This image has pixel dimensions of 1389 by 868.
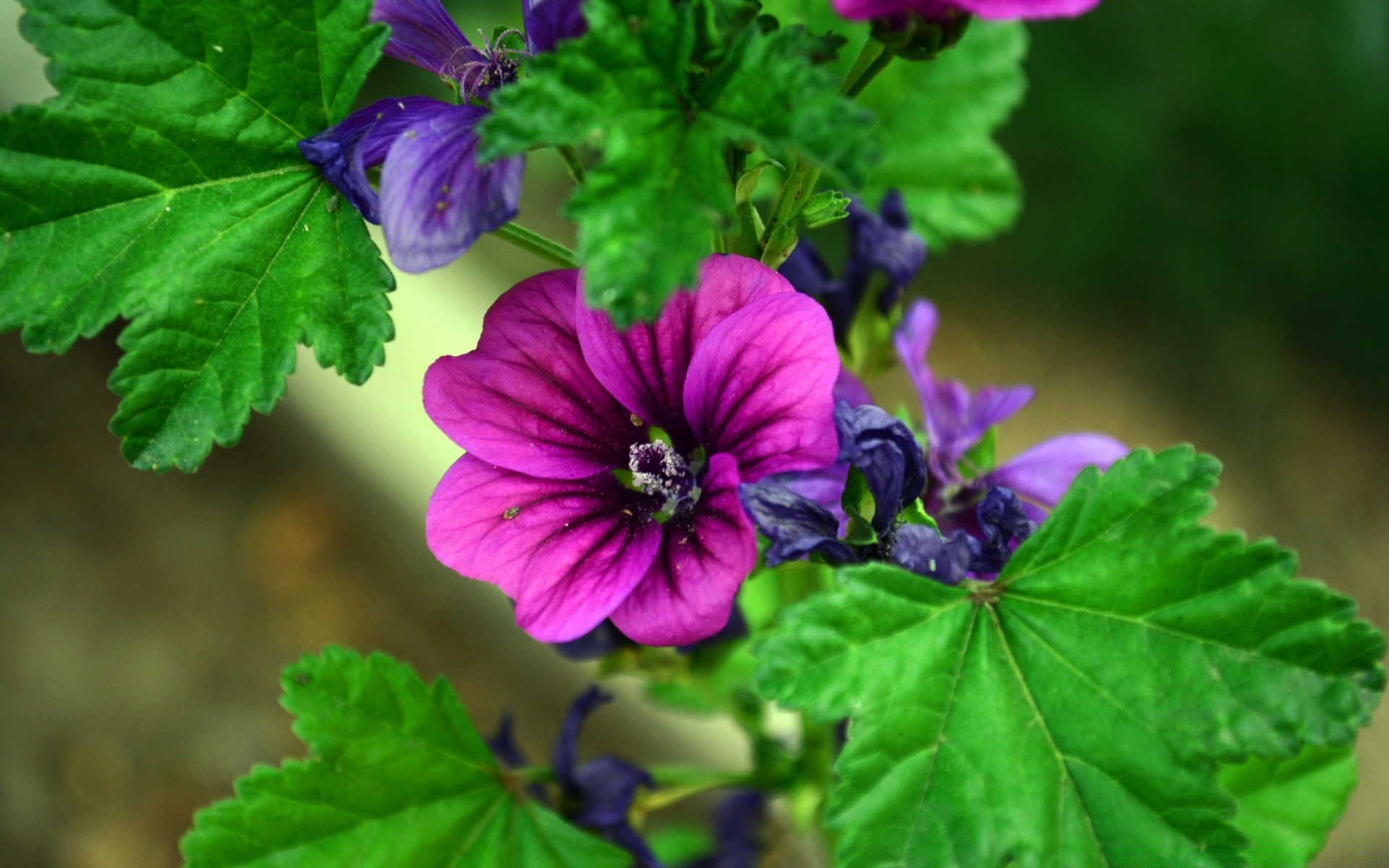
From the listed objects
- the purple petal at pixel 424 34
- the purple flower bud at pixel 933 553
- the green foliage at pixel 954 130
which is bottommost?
the purple flower bud at pixel 933 553

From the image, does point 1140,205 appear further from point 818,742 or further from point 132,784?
point 132,784

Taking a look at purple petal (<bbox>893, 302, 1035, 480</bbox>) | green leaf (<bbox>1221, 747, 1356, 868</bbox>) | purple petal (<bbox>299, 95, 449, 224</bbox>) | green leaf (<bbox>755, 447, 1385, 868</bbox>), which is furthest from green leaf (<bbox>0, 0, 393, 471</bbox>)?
green leaf (<bbox>1221, 747, 1356, 868</bbox>)

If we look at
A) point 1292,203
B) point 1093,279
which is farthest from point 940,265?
point 1292,203

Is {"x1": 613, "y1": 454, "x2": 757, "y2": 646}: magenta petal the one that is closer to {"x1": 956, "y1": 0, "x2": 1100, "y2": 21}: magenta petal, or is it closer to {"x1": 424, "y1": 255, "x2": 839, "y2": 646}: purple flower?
{"x1": 424, "y1": 255, "x2": 839, "y2": 646}: purple flower

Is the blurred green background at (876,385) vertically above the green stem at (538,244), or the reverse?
the blurred green background at (876,385)

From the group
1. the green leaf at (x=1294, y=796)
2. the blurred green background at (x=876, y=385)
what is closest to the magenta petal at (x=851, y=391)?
the green leaf at (x=1294, y=796)

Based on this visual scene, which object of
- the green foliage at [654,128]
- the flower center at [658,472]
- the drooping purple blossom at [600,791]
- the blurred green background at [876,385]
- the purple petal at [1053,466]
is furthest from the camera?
the blurred green background at [876,385]

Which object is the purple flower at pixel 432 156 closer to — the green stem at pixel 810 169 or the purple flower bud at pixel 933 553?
the green stem at pixel 810 169
